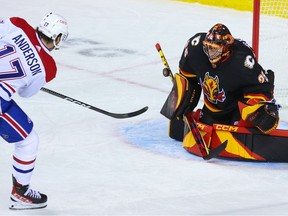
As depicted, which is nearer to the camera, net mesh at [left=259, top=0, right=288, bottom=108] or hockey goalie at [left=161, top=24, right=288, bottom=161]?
hockey goalie at [left=161, top=24, right=288, bottom=161]

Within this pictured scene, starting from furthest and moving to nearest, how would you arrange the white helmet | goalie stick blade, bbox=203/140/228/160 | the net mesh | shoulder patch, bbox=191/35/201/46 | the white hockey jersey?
the net mesh
shoulder patch, bbox=191/35/201/46
goalie stick blade, bbox=203/140/228/160
the white helmet
the white hockey jersey

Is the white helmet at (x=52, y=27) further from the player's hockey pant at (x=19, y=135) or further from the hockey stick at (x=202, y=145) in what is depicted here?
the hockey stick at (x=202, y=145)

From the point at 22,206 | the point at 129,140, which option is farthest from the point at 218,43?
the point at 22,206

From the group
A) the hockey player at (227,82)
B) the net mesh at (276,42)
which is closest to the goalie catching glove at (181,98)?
the hockey player at (227,82)

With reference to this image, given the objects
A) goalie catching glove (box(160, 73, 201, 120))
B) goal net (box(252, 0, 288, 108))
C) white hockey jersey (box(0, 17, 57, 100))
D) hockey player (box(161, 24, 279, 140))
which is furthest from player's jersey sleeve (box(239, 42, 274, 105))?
white hockey jersey (box(0, 17, 57, 100))

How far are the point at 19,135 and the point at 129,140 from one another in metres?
1.26

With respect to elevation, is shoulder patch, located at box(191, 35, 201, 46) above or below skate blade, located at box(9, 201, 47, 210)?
above

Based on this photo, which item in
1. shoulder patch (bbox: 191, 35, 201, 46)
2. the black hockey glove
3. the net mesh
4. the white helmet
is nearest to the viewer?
the white helmet

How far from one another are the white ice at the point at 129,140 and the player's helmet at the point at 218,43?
0.51 m

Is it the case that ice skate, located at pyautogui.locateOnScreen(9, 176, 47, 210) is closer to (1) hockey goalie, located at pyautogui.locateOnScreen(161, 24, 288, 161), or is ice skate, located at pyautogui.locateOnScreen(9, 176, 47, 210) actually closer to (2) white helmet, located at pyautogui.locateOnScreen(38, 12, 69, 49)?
(2) white helmet, located at pyautogui.locateOnScreen(38, 12, 69, 49)

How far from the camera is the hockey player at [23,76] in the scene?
4.05m

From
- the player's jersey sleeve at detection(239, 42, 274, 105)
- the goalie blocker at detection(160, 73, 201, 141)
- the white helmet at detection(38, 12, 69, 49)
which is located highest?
the white helmet at detection(38, 12, 69, 49)

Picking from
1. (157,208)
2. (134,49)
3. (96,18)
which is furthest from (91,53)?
(157,208)

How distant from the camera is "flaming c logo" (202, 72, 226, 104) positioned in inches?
194
